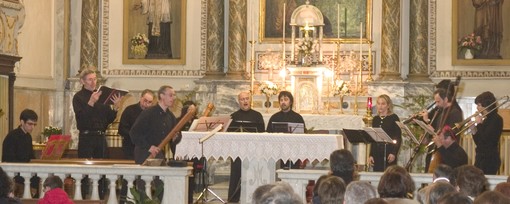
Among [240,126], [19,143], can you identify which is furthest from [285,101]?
[19,143]

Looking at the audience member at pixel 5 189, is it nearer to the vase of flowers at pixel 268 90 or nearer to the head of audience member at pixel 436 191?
the head of audience member at pixel 436 191

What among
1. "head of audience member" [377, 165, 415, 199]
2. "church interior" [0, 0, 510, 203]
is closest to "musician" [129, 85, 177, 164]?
"head of audience member" [377, 165, 415, 199]

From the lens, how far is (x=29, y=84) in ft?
69.2

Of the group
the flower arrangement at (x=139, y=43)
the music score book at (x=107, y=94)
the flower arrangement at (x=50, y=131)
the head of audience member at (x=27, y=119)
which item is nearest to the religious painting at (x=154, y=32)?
Result: the flower arrangement at (x=139, y=43)

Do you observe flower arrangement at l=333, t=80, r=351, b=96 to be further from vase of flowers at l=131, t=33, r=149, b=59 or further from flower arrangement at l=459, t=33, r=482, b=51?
vase of flowers at l=131, t=33, r=149, b=59

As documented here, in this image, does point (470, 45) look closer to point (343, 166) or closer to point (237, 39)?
point (237, 39)

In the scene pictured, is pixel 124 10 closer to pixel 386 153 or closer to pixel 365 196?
pixel 386 153

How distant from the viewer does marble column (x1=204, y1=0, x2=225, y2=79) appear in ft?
70.9

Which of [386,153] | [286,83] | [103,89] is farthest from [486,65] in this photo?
[103,89]

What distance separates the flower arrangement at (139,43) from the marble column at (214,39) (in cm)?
130

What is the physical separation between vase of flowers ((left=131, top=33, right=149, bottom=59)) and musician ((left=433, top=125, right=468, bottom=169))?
978 centimetres

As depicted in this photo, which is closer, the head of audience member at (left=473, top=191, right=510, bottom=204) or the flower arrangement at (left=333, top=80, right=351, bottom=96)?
the head of audience member at (left=473, top=191, right=510, bottom=204)

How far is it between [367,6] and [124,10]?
4826mm

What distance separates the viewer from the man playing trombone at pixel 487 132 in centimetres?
1422
